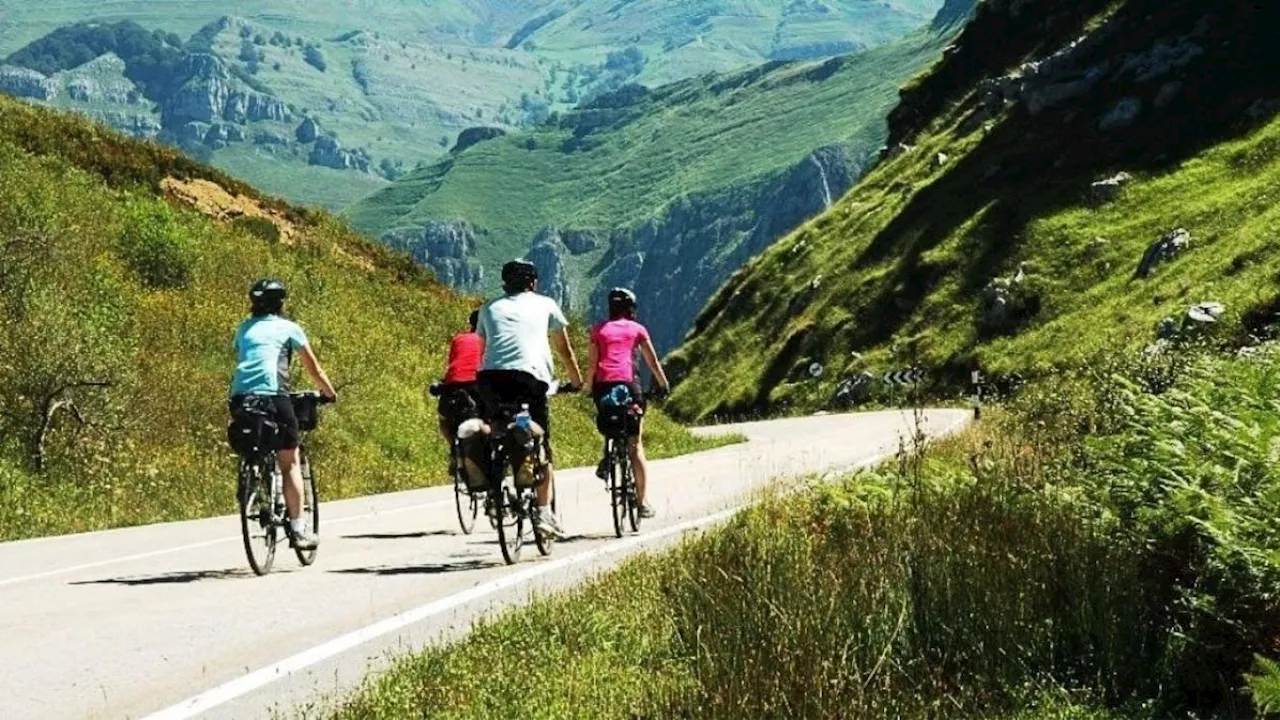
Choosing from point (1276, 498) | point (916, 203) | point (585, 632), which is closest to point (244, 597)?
point (585, 632)

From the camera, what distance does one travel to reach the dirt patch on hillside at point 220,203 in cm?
4147

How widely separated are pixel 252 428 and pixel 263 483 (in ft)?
1.93

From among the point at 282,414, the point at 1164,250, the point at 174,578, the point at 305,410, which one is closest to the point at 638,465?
the point at 305,410

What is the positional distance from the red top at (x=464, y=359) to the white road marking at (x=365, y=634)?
3.14 meters

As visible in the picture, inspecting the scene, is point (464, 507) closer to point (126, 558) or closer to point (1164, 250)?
point (126, 558)

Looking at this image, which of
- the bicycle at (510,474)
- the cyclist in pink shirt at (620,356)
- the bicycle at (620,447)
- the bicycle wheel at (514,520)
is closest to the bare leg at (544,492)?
Result: the bicycle at (510,474)

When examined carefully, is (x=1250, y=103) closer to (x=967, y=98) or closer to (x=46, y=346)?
(x=967, y=98)

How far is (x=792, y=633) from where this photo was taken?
6.88m

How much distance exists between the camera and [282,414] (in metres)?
12.2

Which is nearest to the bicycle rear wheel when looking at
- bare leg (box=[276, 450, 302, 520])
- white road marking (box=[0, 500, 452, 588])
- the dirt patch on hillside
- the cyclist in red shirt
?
the cyclist in red shirt

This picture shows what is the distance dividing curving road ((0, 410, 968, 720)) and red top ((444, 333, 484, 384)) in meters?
1.79

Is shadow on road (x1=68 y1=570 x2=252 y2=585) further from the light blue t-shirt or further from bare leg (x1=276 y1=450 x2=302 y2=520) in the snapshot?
the light blue t-shirt

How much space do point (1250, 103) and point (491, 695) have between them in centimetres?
7705

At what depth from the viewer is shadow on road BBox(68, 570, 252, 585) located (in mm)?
12109
